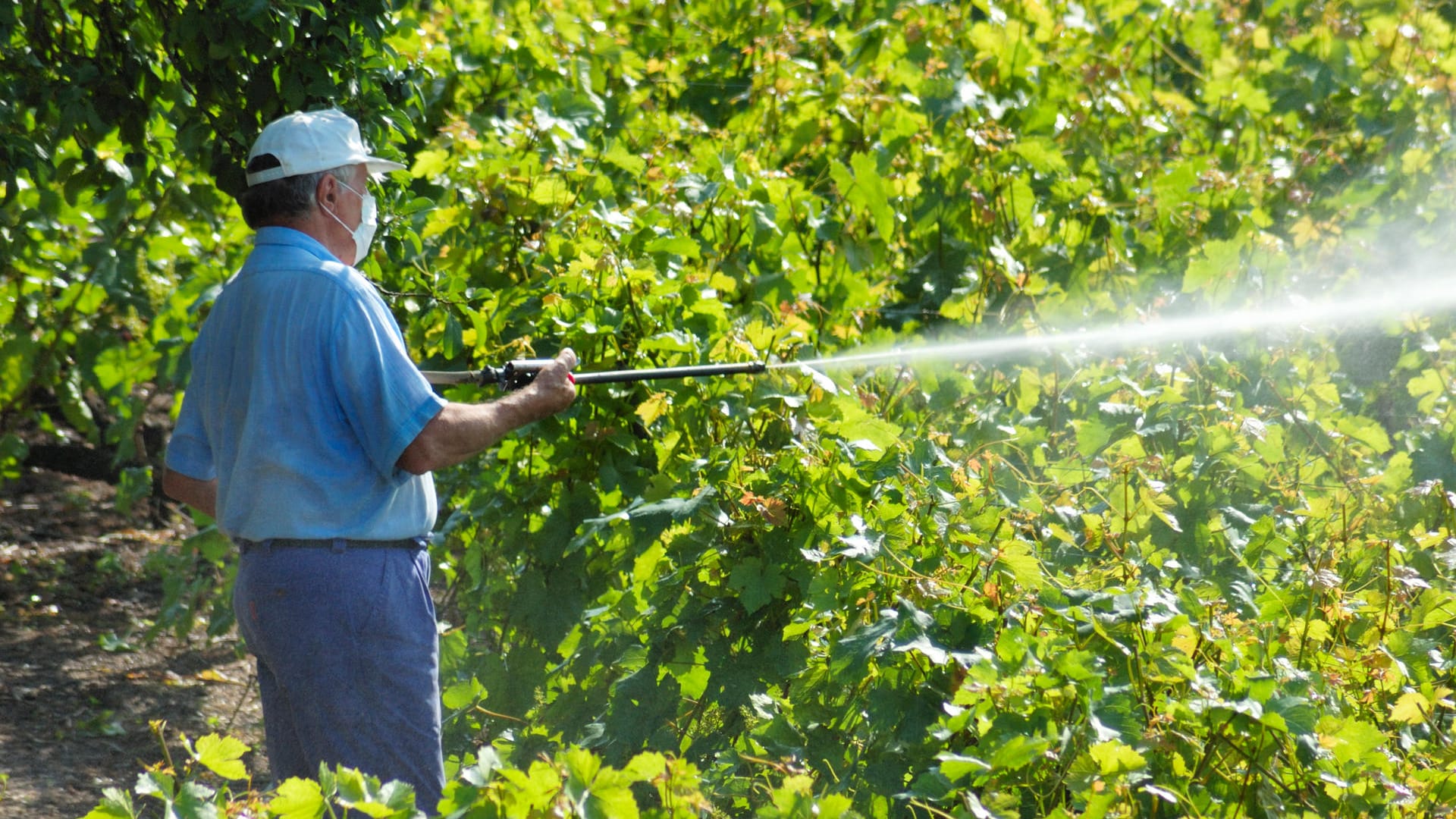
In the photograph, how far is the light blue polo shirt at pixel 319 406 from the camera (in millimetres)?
2328

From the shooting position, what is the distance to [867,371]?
11.8 feet

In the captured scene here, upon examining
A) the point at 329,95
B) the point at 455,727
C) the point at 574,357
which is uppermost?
the point at 329,95

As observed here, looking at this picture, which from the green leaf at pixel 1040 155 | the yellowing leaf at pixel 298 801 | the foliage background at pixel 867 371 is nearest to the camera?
the yellowing leaf at pixel 298 801

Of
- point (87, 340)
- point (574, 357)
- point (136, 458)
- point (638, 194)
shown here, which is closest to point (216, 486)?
point (574, 357)

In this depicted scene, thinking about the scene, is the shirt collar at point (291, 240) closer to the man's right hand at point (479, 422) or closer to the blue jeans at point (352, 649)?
the man's right hand at point (479, 422)

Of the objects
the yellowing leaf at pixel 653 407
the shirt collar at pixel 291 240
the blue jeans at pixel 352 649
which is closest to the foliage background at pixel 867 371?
the yellowing leaf at pixel 653 407

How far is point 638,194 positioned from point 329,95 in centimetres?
98

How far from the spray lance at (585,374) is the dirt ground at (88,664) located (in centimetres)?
144

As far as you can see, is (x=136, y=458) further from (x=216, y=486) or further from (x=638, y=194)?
(x=216, y=486)

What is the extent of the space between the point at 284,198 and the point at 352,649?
79 cm

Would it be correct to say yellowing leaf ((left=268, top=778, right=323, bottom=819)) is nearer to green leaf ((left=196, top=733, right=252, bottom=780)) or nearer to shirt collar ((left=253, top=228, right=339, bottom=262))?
green leaf ((left=196, top=733, right=252, bottom=780))

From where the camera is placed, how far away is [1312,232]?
4711 millimetres

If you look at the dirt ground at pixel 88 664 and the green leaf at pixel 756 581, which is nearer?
the green leaf at pixel 756 581

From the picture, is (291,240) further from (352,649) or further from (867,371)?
(867,371)
